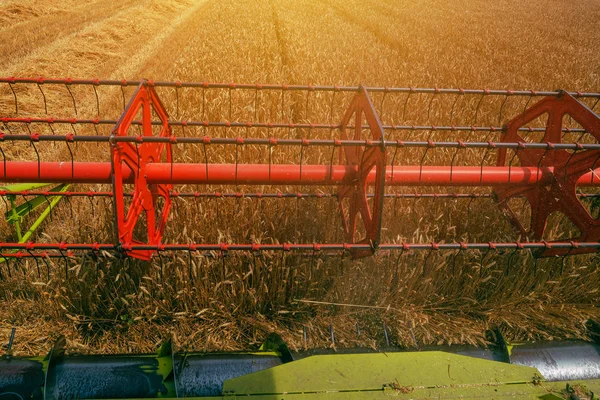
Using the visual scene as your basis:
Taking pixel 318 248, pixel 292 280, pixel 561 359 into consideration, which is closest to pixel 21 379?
pixel 318 248

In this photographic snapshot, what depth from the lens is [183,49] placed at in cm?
1077

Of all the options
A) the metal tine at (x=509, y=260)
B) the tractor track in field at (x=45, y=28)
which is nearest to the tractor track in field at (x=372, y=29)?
the metal tine at (x=509, y=260)

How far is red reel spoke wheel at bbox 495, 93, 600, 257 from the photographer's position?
9.91 ft

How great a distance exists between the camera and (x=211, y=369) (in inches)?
92.2

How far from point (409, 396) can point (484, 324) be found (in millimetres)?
1532

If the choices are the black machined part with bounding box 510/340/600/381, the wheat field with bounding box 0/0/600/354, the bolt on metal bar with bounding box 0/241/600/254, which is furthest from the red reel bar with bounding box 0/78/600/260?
the black machined part with bounding box 510/340/600/381

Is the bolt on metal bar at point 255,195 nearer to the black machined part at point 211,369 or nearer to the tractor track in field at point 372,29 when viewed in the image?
the black machined part at point 211,369

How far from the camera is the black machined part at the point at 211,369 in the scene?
227 cm

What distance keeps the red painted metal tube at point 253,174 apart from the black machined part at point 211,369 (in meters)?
1.06

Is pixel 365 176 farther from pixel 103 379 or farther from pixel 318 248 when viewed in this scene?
pixel 103 379

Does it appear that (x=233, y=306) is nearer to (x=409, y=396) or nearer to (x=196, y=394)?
(x=196, y=394)

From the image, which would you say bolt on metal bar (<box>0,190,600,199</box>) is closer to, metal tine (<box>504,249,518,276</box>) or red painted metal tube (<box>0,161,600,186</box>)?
red painted metal tube (<box>0,161,600,186</box>)

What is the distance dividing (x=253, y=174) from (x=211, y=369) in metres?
1.17

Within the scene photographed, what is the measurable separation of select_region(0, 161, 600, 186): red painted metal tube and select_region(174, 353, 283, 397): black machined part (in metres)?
1.06
